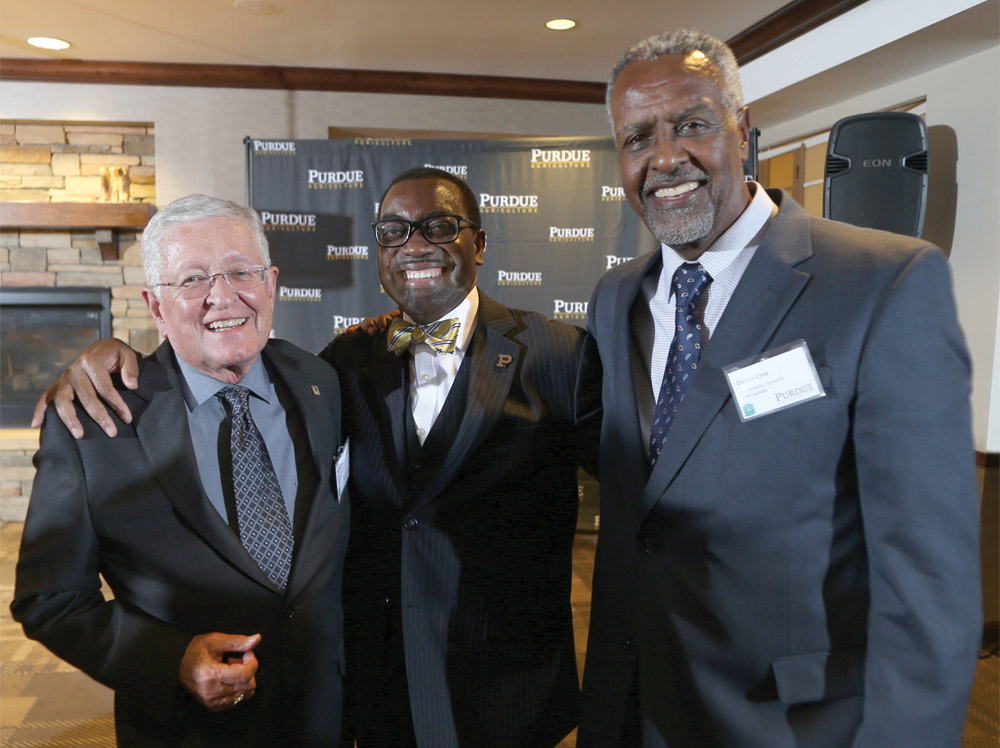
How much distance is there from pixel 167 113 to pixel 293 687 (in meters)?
5.09

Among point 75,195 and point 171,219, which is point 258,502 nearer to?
point 171,219

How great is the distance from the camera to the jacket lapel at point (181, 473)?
4.13 ft

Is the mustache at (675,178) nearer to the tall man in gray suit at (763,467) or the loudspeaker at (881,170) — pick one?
the tall man in gray suit at (763,467)

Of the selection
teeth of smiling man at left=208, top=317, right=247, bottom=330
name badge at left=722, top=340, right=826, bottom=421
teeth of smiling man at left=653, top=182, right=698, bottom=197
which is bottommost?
name badge at left=722, top=340, right=826, bottom=421

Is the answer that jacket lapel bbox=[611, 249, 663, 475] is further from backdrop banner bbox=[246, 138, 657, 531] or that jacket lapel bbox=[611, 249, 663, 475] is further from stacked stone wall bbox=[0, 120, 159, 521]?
stacked stone wall bbox=[0, 120, 159, 521]

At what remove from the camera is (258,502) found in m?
1.35

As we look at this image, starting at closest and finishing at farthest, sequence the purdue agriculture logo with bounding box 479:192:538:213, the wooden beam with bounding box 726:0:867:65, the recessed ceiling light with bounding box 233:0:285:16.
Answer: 1. the wooden beam with bounding box 726:0:867:65
2. the recessed ceiling light with bounding box 233:0:285:16
3. the purdue agriculture logo with bounding box 479:192:538:213

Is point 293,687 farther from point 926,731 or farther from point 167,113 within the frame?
point 167,113

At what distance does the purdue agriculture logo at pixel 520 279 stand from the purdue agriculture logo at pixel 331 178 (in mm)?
1187

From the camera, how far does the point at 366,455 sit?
1.62 metres

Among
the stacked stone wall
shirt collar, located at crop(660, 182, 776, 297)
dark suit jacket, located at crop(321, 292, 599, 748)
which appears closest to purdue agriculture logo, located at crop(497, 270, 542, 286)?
the stacked stone wall

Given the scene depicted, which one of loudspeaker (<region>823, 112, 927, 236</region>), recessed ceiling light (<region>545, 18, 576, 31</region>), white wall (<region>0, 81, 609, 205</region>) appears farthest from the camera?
white wall (<region>0, 81, 609, 205</region>)

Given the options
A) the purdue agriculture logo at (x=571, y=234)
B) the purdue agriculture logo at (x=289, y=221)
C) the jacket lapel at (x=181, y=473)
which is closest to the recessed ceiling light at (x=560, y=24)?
the purdue agriculture logo at (x=571, y=234)

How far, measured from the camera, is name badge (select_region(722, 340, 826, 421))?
1027 millimetres
